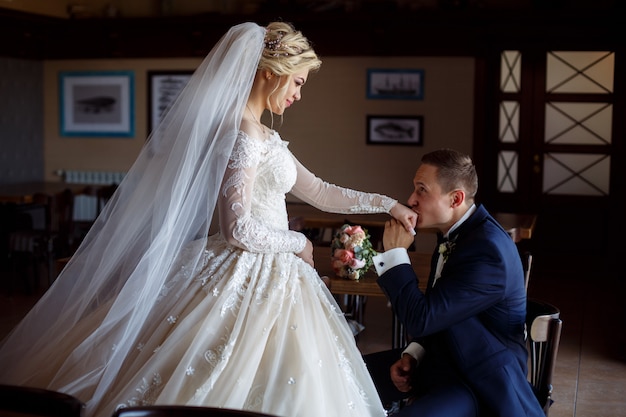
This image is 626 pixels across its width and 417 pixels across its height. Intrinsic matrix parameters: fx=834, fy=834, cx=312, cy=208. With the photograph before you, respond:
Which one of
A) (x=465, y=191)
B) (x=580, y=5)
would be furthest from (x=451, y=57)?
(x=465, y=191)

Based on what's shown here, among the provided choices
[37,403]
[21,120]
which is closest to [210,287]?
[37,403]

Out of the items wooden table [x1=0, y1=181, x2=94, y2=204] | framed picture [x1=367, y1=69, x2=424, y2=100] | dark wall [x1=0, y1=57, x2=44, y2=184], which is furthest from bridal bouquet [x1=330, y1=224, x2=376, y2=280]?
dark wall [x1=0, y1=57, x2=44, y2=184]

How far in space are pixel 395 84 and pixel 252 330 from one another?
7125 millimetres

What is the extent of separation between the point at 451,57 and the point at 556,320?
22.4ft

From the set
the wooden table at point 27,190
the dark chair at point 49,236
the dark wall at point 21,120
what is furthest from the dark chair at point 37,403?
the dark wall at point 21,120

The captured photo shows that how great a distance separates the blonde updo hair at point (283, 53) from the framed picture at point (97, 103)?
7.88 m

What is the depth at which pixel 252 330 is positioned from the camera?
8.78 feet

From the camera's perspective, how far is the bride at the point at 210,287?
260 cm

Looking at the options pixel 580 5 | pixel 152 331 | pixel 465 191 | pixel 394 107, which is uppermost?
pixel 580 5

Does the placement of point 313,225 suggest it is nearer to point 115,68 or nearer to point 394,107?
point 394,107

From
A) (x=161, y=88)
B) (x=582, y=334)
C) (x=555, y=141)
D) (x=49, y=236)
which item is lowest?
(x=582, y=334)

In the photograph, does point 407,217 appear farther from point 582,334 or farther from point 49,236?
point 49,236

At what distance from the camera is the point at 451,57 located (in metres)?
9.28

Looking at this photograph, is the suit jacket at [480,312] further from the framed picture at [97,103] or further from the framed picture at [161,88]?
the framed picture at [97,103]
